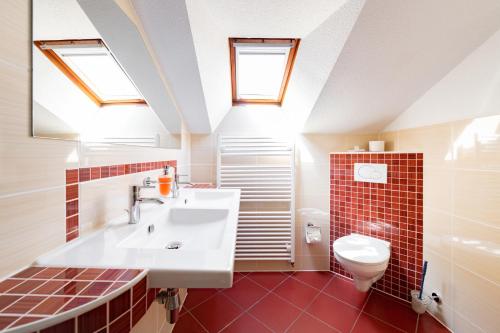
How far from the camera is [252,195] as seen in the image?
2.29m

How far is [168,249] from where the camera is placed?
29.8 inches

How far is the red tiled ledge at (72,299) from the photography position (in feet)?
1.27

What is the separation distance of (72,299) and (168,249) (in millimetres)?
328

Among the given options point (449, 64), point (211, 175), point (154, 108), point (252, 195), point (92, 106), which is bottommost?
point (252, 195)

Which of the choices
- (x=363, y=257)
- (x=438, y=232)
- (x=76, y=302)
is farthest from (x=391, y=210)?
(x=76, y=302)

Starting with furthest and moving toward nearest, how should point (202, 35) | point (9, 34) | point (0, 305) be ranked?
point (202, 35)
point (9, 34)
point (0, 305)

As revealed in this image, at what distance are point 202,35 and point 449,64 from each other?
1678mm

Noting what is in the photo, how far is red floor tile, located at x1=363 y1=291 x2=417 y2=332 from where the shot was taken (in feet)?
5.28

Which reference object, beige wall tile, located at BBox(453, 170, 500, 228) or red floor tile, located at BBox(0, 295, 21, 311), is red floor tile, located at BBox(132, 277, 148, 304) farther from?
beige wall tile, located at BBox(453, 170, 500, 228)

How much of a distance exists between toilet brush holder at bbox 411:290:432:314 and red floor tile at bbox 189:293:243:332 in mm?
1420

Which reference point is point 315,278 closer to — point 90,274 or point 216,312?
point 216,312

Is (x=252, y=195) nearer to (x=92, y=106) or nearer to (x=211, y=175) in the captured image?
(x=211, y=175)

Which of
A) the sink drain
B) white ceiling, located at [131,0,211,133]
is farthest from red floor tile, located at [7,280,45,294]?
white ceiling, located at [131,0,211,133]

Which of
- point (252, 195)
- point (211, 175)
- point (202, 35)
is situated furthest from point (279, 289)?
point (202, 35)
